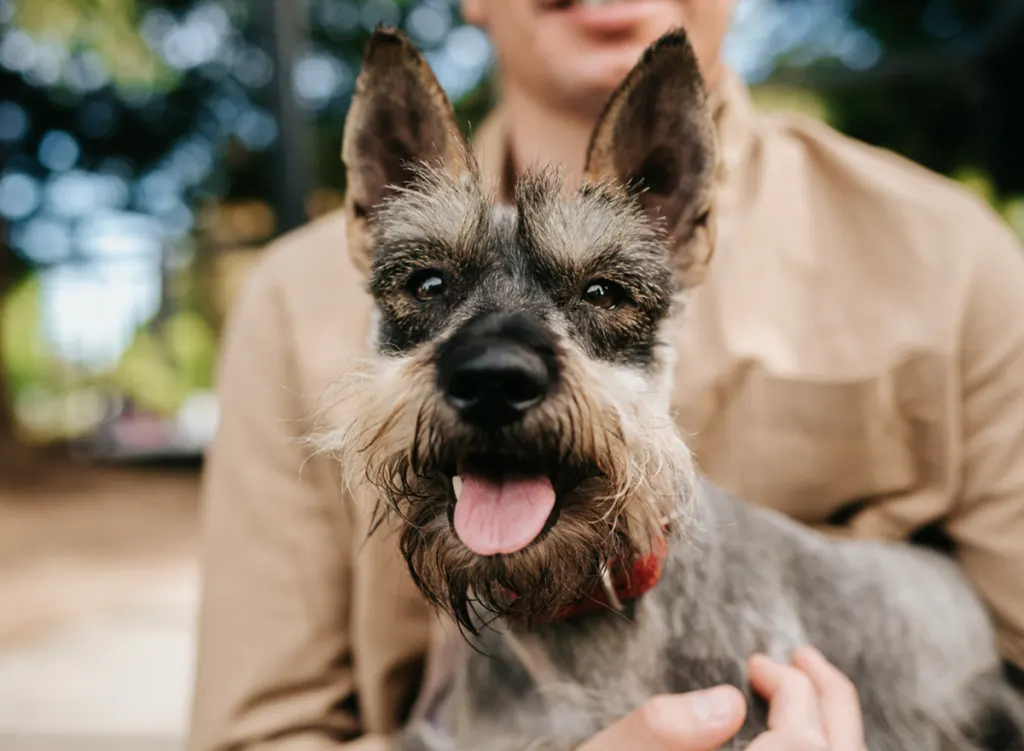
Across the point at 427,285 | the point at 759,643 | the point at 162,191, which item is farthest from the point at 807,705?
the point at 162,191

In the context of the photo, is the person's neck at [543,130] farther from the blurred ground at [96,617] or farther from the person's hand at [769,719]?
the blurred ground at [96,617]

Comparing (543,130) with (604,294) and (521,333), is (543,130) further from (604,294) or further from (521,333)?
(521,333)

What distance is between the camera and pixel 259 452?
231 centimetres

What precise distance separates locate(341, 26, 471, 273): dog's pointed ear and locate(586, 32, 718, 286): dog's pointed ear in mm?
274

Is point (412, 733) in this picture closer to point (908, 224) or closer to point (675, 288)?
point (675, 288)

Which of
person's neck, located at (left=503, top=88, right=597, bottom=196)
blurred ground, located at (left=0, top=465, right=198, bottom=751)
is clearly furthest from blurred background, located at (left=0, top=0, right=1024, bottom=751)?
person's neck, located at (left=503, top=88, right=597, bottom=196)

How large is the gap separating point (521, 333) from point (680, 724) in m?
0.72

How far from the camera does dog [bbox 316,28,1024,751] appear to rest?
1.46 metres

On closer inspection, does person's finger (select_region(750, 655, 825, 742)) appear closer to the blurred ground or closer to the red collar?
the red collar

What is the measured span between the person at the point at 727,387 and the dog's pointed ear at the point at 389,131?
23 centimetres

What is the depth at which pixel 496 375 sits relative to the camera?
4.51ft

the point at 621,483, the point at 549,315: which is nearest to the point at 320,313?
the point at 549,315

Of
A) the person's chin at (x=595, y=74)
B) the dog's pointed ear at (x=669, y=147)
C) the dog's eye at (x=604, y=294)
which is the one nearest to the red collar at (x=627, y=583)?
the dog's eye at (x=604, y=294)

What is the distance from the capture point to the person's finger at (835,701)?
5.48ft
